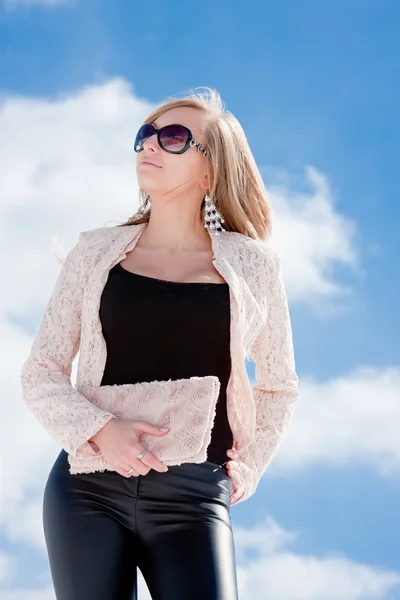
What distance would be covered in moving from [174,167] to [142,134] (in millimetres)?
236

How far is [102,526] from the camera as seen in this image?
343cm

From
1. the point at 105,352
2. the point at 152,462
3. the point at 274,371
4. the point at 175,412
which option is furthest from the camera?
the point at 274,371

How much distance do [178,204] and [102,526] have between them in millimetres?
1677

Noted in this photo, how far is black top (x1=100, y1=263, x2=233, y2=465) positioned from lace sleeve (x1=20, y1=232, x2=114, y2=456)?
200mm

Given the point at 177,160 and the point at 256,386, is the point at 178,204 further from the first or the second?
the point at 256,386

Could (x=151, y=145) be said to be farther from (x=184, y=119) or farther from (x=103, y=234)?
(x=103, y=234)

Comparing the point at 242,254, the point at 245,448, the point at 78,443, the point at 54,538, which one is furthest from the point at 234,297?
the point at 54,538

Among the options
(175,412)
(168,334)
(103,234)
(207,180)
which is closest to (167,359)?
(168,334)

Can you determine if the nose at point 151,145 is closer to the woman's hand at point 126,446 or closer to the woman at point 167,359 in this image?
the woman at point 167,359

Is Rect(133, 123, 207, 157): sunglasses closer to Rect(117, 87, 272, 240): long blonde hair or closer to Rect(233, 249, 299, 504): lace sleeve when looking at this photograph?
Rect(117, 87, 272, 240): long blonde hair

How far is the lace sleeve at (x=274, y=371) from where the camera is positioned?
413 centimetres

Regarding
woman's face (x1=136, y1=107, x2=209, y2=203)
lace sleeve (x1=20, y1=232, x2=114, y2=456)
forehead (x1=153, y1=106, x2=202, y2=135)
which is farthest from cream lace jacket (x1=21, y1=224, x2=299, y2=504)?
forehead (x1=153, y1=106, x2=202, y2=135)

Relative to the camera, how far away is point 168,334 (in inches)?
148

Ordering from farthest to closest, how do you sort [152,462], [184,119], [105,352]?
[184,119] → [105,352] → [152,462]
